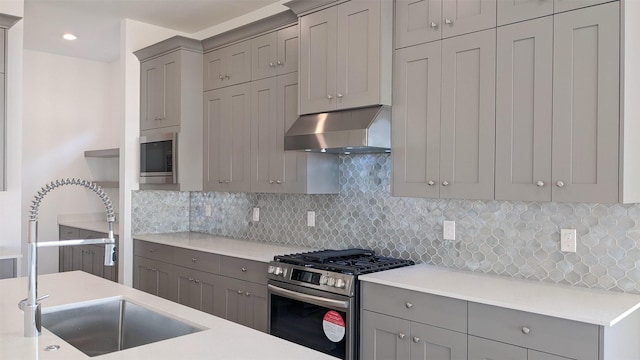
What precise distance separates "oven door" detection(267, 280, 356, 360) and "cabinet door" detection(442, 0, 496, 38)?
162 centimetres

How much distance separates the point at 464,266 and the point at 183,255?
2356 mm

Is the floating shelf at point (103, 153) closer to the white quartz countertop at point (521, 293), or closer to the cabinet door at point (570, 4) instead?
the white quartz countertop at point (521, 293)

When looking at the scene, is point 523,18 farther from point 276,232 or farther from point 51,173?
point 51,173

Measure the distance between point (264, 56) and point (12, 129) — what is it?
2172mm

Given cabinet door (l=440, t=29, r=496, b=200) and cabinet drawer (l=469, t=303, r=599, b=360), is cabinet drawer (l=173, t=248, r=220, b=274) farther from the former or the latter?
cabinet drawer (l=469, t=303, r=599, b=360)

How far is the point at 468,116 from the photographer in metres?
2.70

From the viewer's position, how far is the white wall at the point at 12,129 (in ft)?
13.3

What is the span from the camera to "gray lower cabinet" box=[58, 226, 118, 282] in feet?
16.5

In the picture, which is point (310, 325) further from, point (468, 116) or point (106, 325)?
point (468, 116)

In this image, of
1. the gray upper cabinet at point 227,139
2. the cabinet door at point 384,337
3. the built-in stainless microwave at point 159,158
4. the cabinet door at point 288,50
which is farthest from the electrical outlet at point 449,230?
the built-in stainless microwave at point 159,158

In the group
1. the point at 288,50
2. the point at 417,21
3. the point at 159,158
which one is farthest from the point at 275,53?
the point at 159,158

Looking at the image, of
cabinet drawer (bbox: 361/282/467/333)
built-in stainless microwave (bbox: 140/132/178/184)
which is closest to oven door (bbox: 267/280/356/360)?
cabinet drawer (bbox: 361/282/467/333)

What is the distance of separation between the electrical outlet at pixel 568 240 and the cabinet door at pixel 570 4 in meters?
1.12

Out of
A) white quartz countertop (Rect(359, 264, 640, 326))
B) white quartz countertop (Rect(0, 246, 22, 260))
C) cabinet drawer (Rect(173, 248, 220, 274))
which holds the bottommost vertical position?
cabinet drawer (Rect(173, 248, 220, 274))
